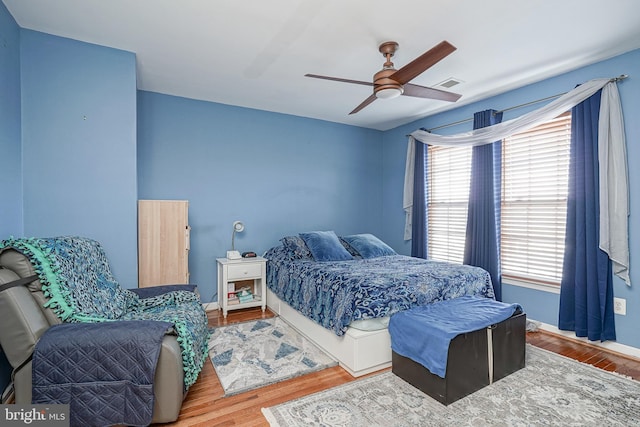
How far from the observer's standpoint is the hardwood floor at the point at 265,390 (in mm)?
1794

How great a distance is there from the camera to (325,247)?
12.1 feet

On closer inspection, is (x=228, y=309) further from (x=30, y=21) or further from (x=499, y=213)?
(x=499, y=213)

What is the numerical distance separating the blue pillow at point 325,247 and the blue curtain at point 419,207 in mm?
1299

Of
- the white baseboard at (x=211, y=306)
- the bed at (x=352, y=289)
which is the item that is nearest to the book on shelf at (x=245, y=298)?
the bed at (x=352, y=289)

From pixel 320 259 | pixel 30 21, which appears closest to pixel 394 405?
pixel 320 259

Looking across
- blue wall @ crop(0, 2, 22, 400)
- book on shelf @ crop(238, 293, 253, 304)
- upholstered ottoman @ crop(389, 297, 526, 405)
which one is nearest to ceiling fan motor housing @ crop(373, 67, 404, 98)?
upholstered ottoman @ crop(389, 297, 526, 405)

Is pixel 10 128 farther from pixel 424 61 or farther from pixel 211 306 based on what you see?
pixel 424 61

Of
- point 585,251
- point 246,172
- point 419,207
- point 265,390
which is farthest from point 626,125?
point 246,172

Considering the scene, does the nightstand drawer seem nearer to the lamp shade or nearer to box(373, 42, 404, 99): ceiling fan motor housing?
the lamp shade

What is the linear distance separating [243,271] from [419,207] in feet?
8.64

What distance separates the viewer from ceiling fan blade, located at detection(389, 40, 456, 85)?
6.16ft

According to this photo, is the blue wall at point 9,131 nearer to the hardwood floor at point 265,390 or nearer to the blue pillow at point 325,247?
the hardwood floor at point 265,390

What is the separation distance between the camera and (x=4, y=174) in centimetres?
205

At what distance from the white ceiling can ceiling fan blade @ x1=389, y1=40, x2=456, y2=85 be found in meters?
0.37
